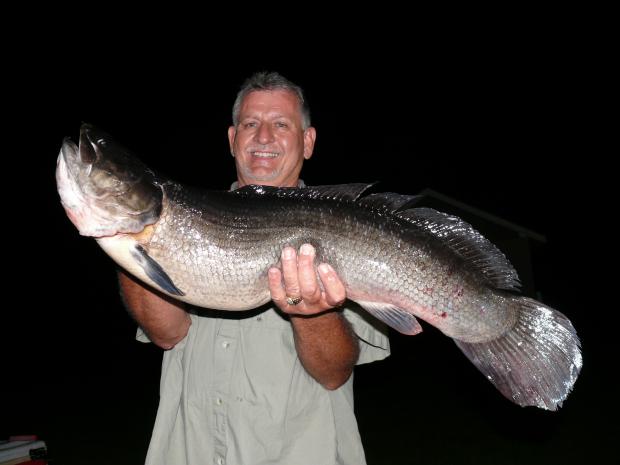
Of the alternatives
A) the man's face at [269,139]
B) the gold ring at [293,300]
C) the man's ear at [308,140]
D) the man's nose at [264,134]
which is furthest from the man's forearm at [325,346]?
the man's ear at [308,140]

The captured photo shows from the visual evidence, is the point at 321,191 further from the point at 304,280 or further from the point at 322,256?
the point at 304,280

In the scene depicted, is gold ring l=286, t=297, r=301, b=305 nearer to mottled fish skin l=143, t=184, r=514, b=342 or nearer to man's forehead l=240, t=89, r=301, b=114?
mottled fish skin l=143, t=184, r=514, b=342

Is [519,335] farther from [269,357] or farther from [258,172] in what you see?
[258,172]

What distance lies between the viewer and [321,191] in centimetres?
307

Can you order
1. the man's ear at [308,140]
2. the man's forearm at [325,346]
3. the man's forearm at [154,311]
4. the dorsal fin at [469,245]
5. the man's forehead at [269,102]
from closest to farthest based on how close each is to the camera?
the dorsal fin at [469,245] → the man's forearm at [325,346] → the man's forearm at [154,311] → the man's forehead at [269,102] → the man's ear at [308,140]

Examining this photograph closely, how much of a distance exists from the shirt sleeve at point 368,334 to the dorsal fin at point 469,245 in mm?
969

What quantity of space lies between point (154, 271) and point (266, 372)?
3.39 ft

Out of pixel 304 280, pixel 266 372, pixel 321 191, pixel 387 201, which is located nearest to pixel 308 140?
pixel 321 191

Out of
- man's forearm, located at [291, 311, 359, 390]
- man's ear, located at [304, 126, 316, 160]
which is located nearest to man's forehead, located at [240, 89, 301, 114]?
man's ear, located at [304, 126, 316, 160]

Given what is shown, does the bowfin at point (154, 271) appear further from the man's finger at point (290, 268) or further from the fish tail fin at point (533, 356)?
the fish tail fin at point (533, 356)

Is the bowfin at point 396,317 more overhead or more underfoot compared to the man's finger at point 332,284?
more underfoot

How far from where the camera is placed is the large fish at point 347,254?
2.85 meters

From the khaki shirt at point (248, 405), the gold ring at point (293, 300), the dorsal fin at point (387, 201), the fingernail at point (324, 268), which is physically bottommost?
the khaki shirt at point (248, 405)

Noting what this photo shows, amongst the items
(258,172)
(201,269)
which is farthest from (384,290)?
(258,172)
